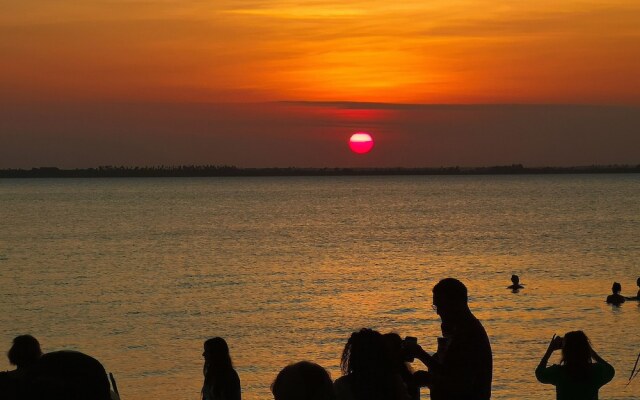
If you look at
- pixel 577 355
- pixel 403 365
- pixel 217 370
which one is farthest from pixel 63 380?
pixel 217 370

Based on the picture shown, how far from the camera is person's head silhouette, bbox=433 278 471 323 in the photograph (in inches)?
236

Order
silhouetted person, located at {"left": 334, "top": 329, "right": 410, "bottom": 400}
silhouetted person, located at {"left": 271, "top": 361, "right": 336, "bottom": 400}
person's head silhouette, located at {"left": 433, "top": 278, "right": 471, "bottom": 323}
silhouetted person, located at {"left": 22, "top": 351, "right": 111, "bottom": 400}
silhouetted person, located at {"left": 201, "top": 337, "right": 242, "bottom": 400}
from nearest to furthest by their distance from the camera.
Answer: silhouetted person, located at {"left": 22, "top": 351, "right": 111, "bottom": 400} < silhouetted person, located at {"left": 271, "top": 361, "right": 336, "bottom": 400} < silhouetted person, located at {"left": 334, "top": 329, "right": 410, "bottom": 400} < person's head silhouette, located at {"left": 433, "top": 278, "right": 471, "bottom": 323} < silhouetted person, located at {"left": 201, "top": 337, "right": 242, "bottom": 400}

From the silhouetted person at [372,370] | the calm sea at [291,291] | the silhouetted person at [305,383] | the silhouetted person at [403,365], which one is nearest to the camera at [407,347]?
the silhouetted person at [403,365]

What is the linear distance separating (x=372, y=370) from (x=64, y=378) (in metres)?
2.70

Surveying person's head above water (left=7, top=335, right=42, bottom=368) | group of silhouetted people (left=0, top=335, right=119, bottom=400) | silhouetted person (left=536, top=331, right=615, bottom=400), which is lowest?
silhouetted person (left=536, top=331, right=615, bottom=400)

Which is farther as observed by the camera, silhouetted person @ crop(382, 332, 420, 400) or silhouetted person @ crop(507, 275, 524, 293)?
silhouetted person @ crop(507, 275, 524, 293)

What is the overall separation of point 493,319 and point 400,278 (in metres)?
16.0

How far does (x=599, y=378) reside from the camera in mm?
7715

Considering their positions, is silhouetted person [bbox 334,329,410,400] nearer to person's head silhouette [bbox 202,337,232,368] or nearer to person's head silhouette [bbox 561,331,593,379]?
person's head silhouette [bbox 561,331,593,379]

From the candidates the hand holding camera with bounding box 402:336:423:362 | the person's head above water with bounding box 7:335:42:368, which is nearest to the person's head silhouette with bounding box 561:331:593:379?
the hand holding camera with bounding box 402:336:423:362

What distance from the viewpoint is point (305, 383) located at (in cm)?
335

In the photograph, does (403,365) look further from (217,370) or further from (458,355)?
(217,370)

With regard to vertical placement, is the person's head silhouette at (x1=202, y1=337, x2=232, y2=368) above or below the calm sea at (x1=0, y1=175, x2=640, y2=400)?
above

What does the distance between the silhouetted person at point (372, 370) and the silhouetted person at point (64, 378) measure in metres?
2.56
